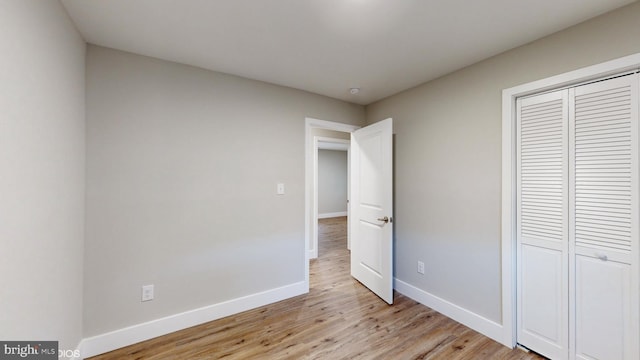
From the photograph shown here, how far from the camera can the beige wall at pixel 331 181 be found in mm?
8641

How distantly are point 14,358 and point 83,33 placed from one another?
1.90 m

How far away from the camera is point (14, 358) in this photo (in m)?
1.04

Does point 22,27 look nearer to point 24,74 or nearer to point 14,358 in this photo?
point 24,74

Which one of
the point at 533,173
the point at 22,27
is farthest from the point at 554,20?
the point at 22,27

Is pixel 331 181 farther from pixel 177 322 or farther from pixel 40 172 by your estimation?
pixel 40 172

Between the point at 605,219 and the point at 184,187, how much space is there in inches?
119

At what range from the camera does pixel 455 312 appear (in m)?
2.35

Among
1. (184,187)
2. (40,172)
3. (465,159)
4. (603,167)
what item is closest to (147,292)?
(184,187)

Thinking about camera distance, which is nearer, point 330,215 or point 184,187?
point 184,187

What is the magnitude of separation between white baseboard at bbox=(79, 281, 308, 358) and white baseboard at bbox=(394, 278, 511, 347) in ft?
4.00

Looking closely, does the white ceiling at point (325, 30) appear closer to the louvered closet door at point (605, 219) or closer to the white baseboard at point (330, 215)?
the louvered closet door at point (605, 219)

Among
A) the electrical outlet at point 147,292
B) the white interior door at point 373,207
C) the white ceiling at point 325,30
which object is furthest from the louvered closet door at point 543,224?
the electrical outlet at point 147,292

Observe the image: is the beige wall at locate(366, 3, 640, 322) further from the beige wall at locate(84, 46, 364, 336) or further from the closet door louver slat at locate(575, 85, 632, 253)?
the beige wall at locate(84, 46, 364, 336)

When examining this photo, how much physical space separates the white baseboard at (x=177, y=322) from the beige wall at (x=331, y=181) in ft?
19.3
